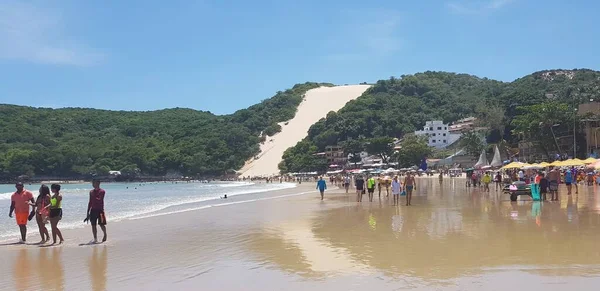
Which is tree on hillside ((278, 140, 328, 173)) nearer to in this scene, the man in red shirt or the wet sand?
the wet sand

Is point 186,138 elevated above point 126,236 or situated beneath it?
elevated above

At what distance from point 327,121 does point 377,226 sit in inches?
5256

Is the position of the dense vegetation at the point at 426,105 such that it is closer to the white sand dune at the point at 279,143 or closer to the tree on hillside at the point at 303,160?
the tree on hillside at the point at 303,160

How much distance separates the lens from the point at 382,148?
105125mm

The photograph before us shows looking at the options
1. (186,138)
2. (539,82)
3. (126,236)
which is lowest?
(126,236)

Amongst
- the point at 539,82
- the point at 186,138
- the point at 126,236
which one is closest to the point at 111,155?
the point at 186,138

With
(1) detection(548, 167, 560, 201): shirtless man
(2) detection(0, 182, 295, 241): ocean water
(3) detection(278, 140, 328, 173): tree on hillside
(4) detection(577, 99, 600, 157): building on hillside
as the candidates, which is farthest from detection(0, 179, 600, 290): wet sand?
(3) detection(278, 140, 328, 173): tree on hillside

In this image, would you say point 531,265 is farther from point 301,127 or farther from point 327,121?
point 301,127

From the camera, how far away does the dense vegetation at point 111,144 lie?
127000mm

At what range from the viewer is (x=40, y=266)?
9.17 meters

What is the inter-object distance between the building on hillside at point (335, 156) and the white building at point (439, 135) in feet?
57.3

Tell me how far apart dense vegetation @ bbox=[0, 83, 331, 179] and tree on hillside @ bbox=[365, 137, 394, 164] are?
154 feet

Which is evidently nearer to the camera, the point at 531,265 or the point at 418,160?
the point at 531,265

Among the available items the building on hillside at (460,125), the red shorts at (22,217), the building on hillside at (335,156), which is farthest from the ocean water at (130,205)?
the building on hillside at (460,125)
